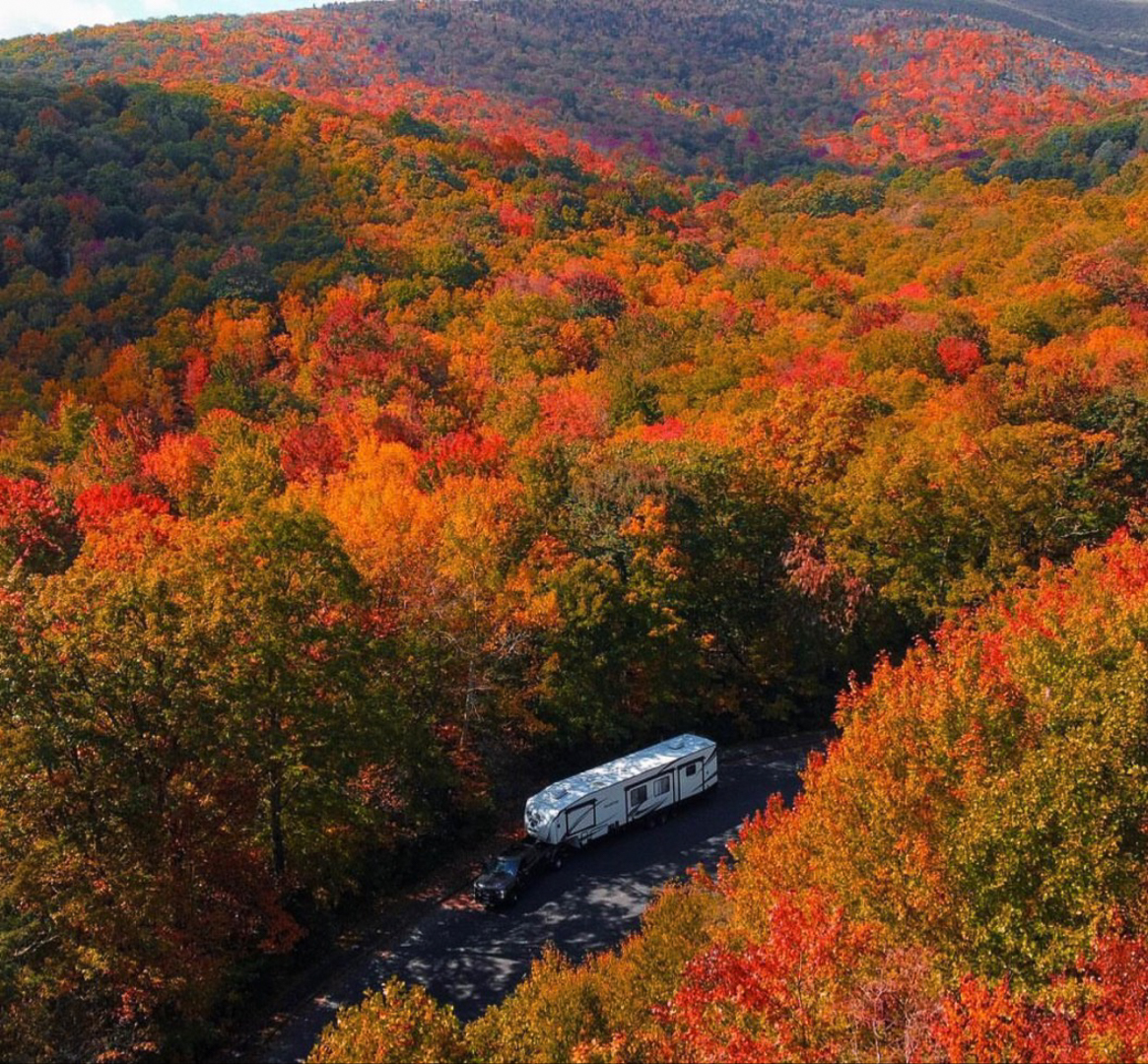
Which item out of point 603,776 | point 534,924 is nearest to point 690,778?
point 603,776

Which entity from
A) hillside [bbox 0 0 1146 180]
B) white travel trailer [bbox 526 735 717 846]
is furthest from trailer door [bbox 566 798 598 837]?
hillside [bbox 0 0 1146 180]

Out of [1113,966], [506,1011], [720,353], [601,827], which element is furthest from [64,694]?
[720,353]

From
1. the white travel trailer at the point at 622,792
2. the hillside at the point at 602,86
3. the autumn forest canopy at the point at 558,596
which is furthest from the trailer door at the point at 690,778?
the hillside at the point at 602,86

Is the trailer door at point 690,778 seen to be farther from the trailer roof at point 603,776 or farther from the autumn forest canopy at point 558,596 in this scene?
the autumn forest canopy at point 558,596

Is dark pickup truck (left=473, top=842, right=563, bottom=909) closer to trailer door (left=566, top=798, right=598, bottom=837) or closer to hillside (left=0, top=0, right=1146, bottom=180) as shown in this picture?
trailer door (left=566, top=798, right=598, bottom=837)

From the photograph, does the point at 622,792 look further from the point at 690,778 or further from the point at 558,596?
the point at 558,596
